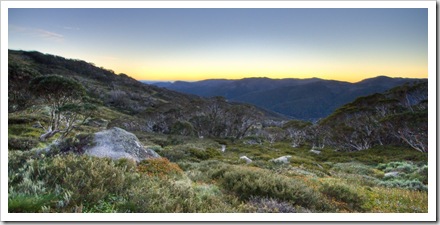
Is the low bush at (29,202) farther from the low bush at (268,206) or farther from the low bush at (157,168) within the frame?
the low bush at (268,206)

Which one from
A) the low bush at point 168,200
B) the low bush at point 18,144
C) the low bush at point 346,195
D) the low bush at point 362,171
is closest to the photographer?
the low bush at point 168,200

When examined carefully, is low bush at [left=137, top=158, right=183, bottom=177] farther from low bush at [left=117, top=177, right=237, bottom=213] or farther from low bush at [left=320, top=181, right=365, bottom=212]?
low bush at [left=320, top=181, right=365, bottom=212]

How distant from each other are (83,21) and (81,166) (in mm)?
5259

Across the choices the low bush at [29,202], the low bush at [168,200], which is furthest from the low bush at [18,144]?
the low bush at [168,200]

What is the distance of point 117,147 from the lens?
851 cm

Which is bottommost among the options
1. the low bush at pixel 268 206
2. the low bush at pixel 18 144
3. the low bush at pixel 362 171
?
the low bush at pixel 362 171

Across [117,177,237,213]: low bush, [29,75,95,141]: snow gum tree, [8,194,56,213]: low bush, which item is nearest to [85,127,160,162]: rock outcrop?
[117,177,237,213]: low bush

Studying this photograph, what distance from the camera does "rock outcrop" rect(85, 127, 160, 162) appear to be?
8102 mm

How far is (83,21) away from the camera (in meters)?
8.16

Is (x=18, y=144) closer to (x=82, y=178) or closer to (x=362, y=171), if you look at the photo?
(x=82, y=178)

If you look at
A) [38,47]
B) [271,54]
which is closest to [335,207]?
[271,54]

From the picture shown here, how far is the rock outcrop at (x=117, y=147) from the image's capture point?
8.10 meters

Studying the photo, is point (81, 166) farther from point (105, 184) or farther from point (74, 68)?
point (74, 68)

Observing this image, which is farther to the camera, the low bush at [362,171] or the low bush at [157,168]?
the low bush at [362,171]
